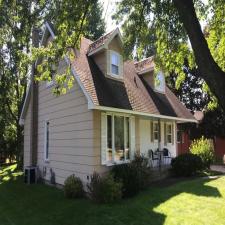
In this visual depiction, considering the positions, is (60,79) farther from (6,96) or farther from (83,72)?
(6,96)

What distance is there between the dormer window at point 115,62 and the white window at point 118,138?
8.06ft

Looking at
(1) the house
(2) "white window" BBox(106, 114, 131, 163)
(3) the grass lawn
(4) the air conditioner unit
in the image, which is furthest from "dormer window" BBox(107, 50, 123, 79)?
(4) the air conditioner unit

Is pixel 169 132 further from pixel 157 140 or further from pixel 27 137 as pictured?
pixel 27 137

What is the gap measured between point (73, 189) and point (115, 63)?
6.35m

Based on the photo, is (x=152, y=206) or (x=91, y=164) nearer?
(x=152, y=206)

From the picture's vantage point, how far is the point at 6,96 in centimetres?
2720

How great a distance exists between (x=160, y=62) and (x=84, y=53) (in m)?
6.01

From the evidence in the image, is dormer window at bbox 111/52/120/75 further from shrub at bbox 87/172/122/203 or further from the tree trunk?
the tree trunk

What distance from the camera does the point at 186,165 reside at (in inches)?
651

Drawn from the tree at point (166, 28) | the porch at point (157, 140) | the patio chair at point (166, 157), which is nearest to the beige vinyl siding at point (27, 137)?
the porch at point (157, 140)

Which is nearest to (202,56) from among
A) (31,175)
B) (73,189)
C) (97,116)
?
(97,116)

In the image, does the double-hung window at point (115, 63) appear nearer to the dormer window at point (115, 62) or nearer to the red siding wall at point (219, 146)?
the dormer window at point (115, 62)

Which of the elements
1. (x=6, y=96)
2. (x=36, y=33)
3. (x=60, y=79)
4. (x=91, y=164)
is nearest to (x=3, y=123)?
(x=6, y=96)

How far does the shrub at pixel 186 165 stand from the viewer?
54.4 ft
